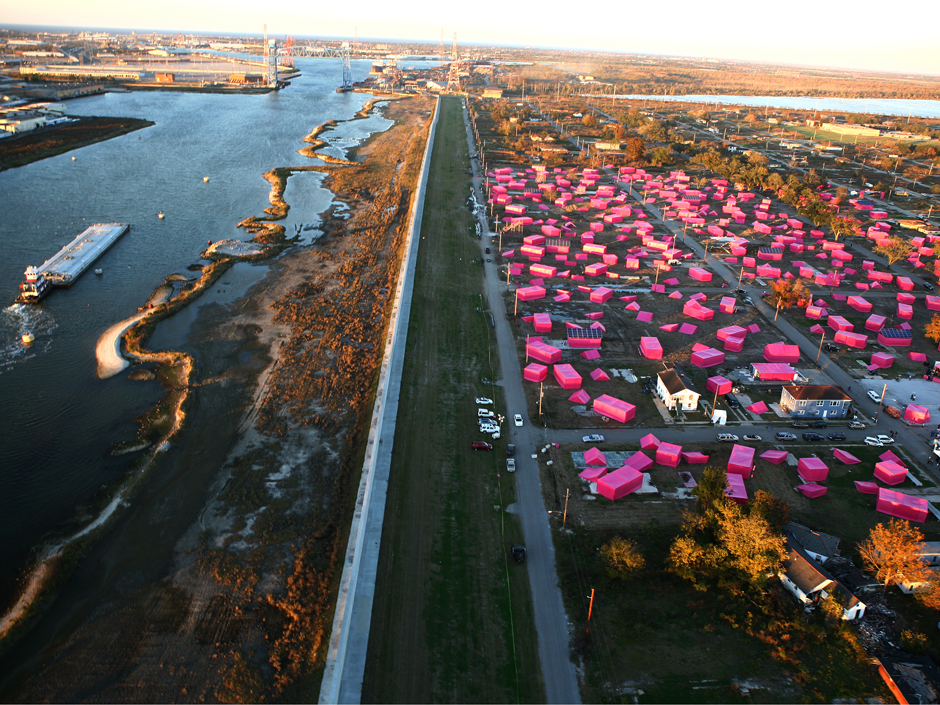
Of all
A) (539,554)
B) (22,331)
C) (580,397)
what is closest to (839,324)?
(580,397)

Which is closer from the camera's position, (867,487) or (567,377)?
(867,487)

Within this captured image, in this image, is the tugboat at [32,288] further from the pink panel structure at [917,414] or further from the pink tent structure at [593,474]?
the pink panel structure at [917,414]

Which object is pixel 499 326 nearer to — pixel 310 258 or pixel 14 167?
pixel 310 258

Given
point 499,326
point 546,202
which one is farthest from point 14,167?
point 499,326

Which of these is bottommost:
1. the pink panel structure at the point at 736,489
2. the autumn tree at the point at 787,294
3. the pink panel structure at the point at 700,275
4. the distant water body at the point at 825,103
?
the pink panel structure at the point at 736,489

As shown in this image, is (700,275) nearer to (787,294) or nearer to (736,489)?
(787,294)

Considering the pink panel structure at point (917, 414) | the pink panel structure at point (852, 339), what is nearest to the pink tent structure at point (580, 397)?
the pink panel structure at point (917, 414)

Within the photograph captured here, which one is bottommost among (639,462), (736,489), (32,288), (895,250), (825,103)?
(32,288)
